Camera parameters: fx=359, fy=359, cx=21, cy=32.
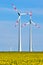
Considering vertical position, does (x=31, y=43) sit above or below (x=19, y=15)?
below

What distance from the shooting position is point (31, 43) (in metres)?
72.3

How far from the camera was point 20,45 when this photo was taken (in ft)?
237

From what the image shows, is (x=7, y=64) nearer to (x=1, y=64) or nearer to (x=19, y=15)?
(x=1, y=64)

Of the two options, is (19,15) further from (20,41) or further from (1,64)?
(1,64)

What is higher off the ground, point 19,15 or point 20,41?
point 19,15

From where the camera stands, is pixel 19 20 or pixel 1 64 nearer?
pixel 1 64

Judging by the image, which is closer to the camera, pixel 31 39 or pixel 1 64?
pixel 1 64

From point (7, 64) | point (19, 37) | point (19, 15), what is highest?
point (19, 15)

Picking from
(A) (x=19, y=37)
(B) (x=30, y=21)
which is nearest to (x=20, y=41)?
(A) (x=19, y=37)

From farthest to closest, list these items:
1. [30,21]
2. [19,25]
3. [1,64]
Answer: [30,21]
[19,25]
[1,64]

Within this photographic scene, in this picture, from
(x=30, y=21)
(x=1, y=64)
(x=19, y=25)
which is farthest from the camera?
(x=30, y=21)

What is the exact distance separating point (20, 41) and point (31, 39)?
251 centimetres

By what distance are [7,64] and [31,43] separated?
42497 mm

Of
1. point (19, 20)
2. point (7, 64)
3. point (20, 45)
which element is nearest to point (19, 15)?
point (19, 20)
